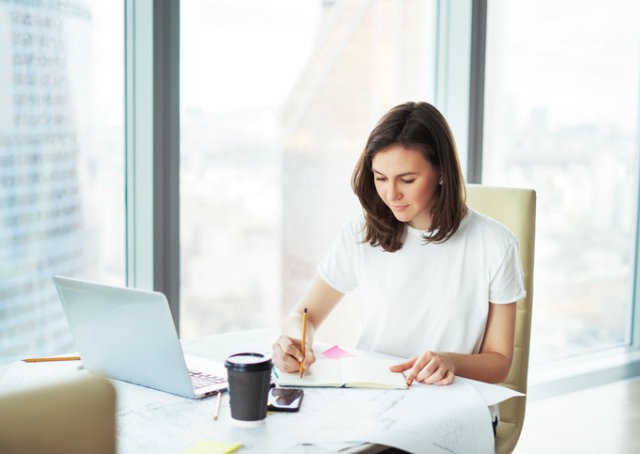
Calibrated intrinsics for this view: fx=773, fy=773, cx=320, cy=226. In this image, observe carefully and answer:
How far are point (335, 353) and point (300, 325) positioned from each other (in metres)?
0.14

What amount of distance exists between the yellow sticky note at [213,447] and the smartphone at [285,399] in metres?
0.16

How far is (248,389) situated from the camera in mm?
1187

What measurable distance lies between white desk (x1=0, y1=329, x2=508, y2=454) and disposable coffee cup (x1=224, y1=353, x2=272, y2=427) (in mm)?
18

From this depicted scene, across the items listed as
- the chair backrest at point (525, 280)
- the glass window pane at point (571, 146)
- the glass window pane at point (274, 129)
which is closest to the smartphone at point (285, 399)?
the chair backrest at point (525, 280)

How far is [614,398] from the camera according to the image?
342 centimetres

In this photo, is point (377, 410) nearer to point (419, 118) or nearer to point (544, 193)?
point (419, 118)

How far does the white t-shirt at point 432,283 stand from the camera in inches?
69.7

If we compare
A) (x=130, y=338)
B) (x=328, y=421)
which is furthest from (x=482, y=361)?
(x=130, y=338)

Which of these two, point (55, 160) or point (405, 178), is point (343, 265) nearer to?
point (405, 178)

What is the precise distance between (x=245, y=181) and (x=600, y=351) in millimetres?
2112

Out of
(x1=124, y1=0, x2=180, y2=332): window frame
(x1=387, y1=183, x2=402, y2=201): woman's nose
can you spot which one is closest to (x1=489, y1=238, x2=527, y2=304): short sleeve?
(x1=387, y1=183, x2=402, y2=201): woman's nose

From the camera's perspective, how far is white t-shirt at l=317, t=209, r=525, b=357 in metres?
1.77

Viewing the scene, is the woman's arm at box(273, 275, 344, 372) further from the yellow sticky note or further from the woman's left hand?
the yellow sticky note

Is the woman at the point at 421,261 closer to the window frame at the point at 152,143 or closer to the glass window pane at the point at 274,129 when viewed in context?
the window frame at the point at 152,143
